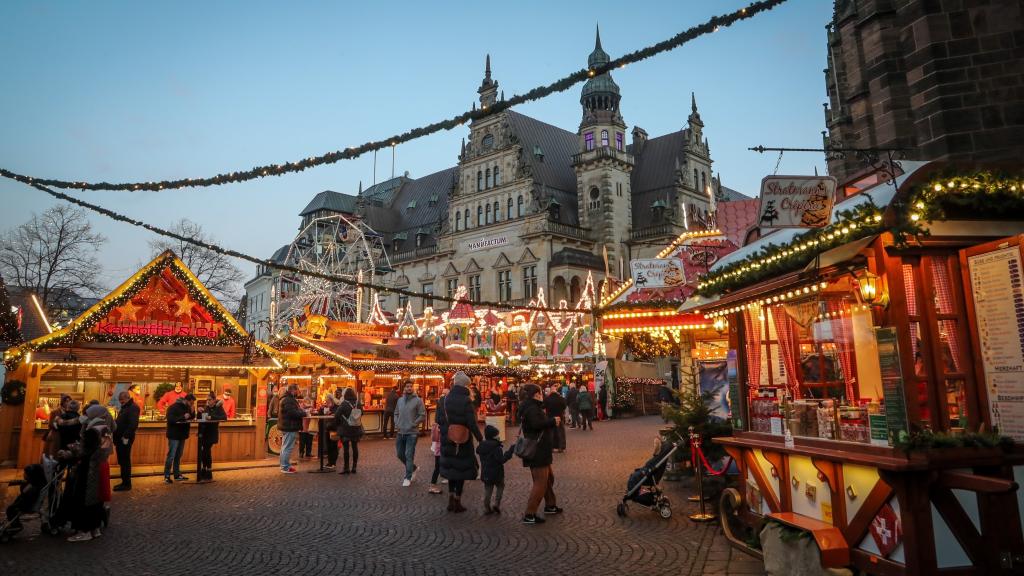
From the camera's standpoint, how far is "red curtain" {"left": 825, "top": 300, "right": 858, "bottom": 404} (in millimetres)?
7066

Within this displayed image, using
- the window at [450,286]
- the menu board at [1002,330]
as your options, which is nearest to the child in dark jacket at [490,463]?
the menu board at [1002,330]

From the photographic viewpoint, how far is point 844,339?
7.40 meters

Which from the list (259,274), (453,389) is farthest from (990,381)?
(259,274)

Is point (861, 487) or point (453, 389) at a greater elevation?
point (453, 389)

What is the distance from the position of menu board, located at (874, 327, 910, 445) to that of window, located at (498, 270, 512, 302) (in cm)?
3719

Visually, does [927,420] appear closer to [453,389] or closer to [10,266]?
[453,389]

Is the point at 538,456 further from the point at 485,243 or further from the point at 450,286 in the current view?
the point at 450,286

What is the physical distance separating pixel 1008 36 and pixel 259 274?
72.1 meters

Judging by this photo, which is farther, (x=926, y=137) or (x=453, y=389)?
(x=453, y=389)

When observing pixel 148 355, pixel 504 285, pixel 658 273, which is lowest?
pixel 148 355

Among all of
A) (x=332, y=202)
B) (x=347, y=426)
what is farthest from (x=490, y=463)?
(x=332, y=202)

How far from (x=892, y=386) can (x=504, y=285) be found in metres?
38.2

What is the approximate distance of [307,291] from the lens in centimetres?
2584

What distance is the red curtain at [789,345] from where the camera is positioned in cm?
779
